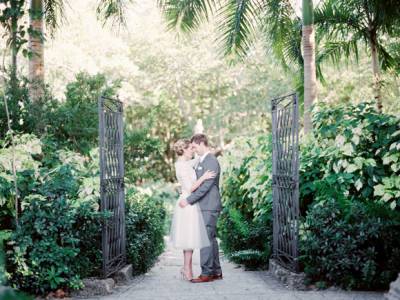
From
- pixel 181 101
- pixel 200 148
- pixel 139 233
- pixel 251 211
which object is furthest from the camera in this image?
pixel 181 101

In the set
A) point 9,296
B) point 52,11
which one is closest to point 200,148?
point 52,11

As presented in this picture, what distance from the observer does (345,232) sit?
6.16m

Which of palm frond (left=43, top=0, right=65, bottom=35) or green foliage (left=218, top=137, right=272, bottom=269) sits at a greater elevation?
palm frond (left=43, top=0, right=65, bottom=35)

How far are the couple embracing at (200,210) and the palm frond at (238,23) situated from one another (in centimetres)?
495

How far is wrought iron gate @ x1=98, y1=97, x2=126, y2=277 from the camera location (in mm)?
6621

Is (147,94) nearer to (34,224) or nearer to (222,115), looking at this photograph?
(222,115)

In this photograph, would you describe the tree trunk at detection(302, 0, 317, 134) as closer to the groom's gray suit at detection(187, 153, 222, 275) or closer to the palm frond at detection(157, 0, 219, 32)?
the palm frond at detection(157, 0, 219, 32)

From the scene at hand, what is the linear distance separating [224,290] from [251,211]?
3.80 m

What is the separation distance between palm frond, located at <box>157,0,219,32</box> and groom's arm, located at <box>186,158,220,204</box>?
4.85 meters

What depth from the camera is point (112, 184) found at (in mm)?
7031

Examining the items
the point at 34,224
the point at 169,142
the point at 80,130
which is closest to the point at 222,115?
the point at 169,142

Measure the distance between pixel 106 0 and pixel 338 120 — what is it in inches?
221

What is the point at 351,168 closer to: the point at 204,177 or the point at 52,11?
the point at 204,177

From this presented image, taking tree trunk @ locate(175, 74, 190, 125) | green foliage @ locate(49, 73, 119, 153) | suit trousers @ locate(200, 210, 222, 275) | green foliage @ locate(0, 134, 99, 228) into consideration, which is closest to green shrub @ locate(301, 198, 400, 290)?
suit trousers @ locate(200, 210, 222, 275)
